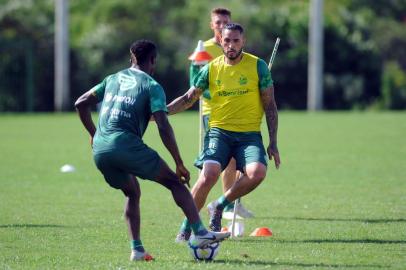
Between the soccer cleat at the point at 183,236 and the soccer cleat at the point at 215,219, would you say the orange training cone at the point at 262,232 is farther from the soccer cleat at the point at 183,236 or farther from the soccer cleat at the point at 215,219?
the soccer cleat at the point at 183,236

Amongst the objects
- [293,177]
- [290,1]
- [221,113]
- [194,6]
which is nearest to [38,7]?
[194,6]

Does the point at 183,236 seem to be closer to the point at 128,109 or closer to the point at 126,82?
the point at 128,109

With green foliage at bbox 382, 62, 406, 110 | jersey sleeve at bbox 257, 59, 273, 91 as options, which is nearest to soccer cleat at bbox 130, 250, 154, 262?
jersey sleeve at bbox 257, 59, 273, 91

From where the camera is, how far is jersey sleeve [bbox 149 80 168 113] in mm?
8430

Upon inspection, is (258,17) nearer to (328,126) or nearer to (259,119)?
(328,126)

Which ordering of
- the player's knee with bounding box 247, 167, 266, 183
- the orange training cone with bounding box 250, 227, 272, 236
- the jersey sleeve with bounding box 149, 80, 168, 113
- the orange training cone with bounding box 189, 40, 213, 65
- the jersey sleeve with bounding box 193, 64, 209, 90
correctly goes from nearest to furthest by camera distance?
the jersey sleeve with bounding box 149, 80, 168, 113
the player's knee with bounding box 247, 167, 266, 183
the jersey sleeve with bounding box 193, 64, 209, 90
the orange training cone with bounding box 250, 227, 272, 236
the orange training cone with bounding box 189, 40, 213, 65

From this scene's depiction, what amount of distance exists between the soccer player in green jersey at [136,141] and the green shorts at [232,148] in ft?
4.43

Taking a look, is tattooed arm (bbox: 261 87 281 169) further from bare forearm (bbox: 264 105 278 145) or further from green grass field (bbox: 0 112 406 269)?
green grass field (bbox: 0 112 406 269)

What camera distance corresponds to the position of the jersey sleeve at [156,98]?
27.7 ft

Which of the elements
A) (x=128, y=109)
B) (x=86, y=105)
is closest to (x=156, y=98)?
(x=128, y=109)

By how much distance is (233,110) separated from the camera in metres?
10.1

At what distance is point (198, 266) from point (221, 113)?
2194 mm

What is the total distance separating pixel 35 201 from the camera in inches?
539

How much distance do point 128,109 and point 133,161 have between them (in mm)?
446
